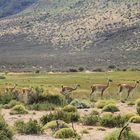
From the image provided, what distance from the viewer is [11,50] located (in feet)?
463

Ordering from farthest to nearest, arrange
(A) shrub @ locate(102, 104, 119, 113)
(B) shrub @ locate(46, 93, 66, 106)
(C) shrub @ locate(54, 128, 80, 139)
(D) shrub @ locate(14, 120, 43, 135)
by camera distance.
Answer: (B) shrub @ locate(46, 93, 66, 106) < (A) shrub @ locate(102, 104, 119, 113) < (D) shrub @ locate(14, 120, 43, 135) < (C) shrub @ locate(54, 128, 80, 139)

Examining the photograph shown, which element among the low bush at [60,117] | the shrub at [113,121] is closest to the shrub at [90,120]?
the shrub at [113,121]

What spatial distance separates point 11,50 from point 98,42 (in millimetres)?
21569

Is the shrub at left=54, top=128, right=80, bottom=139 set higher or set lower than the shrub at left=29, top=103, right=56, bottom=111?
higher

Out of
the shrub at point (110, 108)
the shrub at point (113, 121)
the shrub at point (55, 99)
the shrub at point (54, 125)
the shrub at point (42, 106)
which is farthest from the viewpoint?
the shrub at point (55, 99)

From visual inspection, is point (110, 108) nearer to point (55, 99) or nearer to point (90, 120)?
point (55, 99)

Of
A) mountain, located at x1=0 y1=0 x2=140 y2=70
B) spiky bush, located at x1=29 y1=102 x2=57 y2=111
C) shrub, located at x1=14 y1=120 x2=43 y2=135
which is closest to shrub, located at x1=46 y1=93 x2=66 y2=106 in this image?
spiky bush, located at x1=29 y1=102 x2=57 y2=111

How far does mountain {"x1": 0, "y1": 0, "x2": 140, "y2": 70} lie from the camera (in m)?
119

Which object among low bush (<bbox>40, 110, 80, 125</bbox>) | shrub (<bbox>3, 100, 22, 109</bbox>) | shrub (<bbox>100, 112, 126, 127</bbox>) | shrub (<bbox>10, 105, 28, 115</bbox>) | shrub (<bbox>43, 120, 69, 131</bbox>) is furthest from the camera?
shrub (<bbox>3, 100, 22, 109</bbox>)

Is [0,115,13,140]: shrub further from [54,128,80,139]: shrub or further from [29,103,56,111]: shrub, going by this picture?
[29,103,56,111]: shrub

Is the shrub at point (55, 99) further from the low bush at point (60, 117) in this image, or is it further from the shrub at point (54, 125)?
the shrub at point (54, 125)

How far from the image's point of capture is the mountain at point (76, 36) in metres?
119

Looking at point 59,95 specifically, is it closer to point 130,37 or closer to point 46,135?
point 46,135

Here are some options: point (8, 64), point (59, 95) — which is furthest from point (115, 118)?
point (8, 64)
